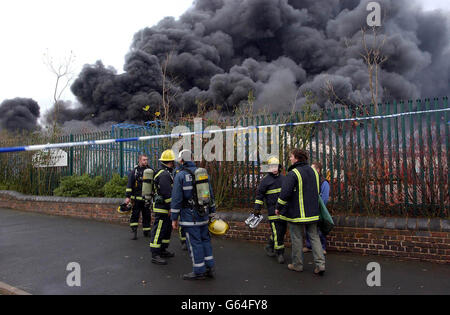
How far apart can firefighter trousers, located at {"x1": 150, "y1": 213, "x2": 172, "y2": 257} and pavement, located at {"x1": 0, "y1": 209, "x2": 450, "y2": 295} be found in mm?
234

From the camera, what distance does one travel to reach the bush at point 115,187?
9117 mm

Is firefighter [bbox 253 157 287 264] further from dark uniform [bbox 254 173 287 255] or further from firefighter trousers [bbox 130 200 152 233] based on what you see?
firefighter trousers [bbox 130 200 152 233]

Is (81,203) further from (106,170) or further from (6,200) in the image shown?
(6,200)

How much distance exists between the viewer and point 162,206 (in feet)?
18.2

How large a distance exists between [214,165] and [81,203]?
4.07 metres

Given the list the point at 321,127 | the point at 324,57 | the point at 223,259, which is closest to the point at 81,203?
the point at 223,259

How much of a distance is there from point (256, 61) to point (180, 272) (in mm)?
35357

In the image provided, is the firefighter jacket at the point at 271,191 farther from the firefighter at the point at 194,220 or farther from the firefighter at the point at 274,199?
the firefighter at the point at 194,220

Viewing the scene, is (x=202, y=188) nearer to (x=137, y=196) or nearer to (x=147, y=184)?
(x=147, y=184)

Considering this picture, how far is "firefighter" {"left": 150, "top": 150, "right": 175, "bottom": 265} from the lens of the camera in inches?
213

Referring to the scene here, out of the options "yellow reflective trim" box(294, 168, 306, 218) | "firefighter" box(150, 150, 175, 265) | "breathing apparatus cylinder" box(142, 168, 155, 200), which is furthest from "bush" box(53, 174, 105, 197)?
"yellow reflective trim" box(294, 168, 306, 218)

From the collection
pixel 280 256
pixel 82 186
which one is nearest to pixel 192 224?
pixel 280 256

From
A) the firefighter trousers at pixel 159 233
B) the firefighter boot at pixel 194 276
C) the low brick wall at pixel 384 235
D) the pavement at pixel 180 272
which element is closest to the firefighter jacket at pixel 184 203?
the firefighter boot at pixel 194 276

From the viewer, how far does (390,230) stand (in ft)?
17.6
